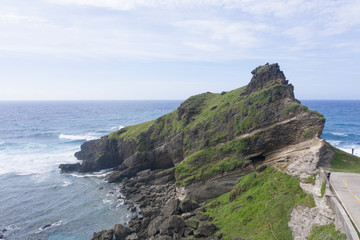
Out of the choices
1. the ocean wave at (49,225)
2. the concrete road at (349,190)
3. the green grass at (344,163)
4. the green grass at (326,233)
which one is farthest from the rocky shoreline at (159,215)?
the green grass at (344,163)

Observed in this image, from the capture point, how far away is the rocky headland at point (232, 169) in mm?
26156

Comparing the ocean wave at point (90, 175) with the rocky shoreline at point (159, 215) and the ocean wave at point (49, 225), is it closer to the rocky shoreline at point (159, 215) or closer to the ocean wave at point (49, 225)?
the rocky shoreline at point (159, 215)

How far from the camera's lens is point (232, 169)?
1470 inches

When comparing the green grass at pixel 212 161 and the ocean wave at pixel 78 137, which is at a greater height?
the green grass at pixel 212 161

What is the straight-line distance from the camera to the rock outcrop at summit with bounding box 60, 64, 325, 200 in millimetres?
35562

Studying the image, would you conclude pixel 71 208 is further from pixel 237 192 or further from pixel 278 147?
pixel 278 147

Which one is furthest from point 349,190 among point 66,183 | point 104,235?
point 66,183

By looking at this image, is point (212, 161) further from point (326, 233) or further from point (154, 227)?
point (326, 233)

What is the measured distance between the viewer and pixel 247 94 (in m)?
46.5

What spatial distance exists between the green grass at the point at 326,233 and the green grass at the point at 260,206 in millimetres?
2696

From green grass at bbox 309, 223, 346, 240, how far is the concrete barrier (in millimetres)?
465

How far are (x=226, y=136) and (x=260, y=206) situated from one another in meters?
15.7

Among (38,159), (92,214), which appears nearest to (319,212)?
(92,214)

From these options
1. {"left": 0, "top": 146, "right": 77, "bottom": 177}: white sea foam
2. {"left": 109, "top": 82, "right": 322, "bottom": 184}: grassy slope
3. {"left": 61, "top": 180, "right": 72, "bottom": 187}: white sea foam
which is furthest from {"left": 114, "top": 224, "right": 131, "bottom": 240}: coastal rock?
{"left": 0, "top": 146, "right": 77, "bottom": 177}: white sea foam
